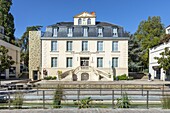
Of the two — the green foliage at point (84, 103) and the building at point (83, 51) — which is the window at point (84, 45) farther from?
the green foliage at point (84, 103)

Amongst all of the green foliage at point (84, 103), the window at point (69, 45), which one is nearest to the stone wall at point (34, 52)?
the window at point (69, 45)

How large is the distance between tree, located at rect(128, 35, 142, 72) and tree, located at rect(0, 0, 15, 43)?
31.6 m

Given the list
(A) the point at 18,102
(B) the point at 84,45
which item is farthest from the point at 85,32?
(A) the point at 18,102

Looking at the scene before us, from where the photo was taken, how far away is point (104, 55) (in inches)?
1348

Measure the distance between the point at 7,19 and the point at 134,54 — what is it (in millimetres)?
35072

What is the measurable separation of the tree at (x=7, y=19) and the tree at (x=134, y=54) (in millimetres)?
31594

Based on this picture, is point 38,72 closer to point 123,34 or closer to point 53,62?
point 53,62

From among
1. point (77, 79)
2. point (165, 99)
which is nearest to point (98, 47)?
point (77, 79)

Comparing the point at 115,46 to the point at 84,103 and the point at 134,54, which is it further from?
the point at 84,103

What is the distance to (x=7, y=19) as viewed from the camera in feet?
157

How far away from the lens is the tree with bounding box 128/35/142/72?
148 feet

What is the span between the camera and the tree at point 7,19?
A: 1842 inches

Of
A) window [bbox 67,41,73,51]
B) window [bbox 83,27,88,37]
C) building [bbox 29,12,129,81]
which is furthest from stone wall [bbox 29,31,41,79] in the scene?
window [bbox 83,27,88,37]

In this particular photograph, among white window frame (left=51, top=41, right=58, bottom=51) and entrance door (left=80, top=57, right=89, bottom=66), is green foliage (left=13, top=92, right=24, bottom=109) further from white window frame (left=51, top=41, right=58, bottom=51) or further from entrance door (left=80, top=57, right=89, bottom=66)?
white window frame (left=51, top=41, right=58, bottom=51)
